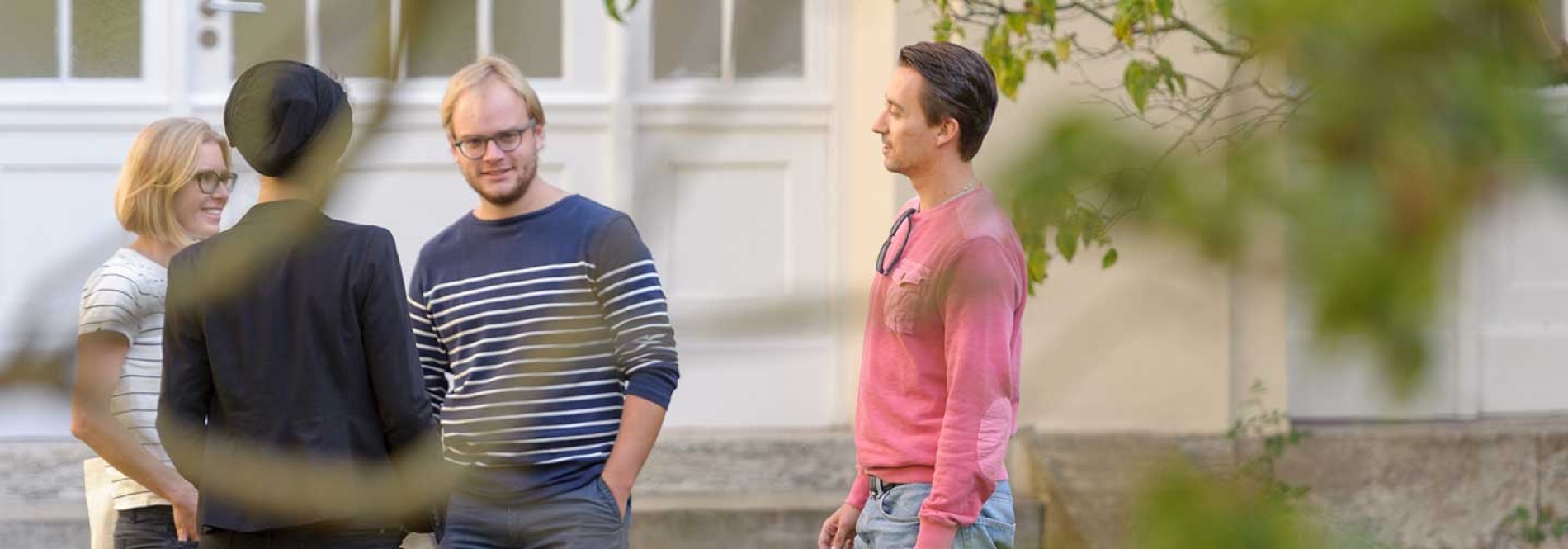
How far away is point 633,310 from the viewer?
7.89 feet

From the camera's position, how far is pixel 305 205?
26.7 inches

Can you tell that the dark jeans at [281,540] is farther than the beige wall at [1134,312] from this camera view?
Yes

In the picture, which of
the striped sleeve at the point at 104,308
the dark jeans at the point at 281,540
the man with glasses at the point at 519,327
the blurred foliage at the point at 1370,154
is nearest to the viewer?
the blurred foliage at the point at 1370,154

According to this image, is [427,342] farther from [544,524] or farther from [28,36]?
[28,36]

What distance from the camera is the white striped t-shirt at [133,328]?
2.81 ft

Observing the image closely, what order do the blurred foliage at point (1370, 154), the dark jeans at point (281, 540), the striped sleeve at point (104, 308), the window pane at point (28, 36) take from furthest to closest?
the dark jeans at point (281, 540) → the window pane at point (28, 36) → the striped sleeve at point (104, 308) → the blurred foliage at point (1370, 154)

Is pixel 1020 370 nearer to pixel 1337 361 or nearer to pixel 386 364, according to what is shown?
pixel 1337 361

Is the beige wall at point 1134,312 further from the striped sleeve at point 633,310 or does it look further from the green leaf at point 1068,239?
the striped sleeve at point 633,310

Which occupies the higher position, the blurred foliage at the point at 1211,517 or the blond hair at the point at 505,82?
the blond hair at the point at 505,82

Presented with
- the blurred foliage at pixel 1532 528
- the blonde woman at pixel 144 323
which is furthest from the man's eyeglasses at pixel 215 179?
the blurred foliage at pixel 1532 528

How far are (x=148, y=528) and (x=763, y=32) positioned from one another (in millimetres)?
3153

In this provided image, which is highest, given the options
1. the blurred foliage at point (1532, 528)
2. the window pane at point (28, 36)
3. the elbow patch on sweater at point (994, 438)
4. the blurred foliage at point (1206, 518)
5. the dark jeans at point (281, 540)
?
the window pane at point (28, 36)

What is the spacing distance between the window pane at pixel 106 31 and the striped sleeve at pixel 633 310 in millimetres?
306

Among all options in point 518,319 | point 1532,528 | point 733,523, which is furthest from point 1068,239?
point 1532,528
